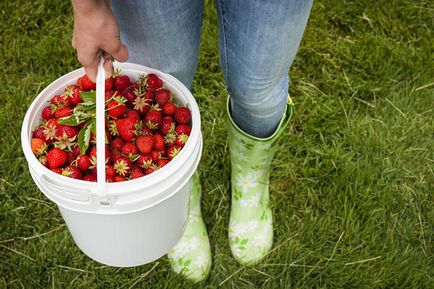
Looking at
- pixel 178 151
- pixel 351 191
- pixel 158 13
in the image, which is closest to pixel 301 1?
pixel 158 13

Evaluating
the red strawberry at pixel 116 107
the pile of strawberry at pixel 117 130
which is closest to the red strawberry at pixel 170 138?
the pile of strawberry at pixel 117 130

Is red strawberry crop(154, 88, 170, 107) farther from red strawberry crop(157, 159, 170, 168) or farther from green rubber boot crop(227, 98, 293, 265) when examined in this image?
green rubber boot crop(227, 98, 293, 265)

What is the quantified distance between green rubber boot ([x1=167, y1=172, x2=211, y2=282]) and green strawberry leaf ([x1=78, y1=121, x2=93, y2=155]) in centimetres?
41

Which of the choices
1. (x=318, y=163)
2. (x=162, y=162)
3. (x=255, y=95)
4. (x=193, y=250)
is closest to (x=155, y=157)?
(x=162, y=162)

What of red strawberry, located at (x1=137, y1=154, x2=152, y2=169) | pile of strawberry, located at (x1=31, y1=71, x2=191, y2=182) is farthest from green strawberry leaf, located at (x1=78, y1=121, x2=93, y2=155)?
red strawberry, located at (x1=137, y1=154, x2=152, y2=169)

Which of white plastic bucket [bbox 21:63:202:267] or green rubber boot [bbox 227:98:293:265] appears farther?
green rubber boot [bbox 227:98:293:265]

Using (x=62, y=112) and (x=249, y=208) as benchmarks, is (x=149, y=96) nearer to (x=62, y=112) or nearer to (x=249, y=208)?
(x=62, y=112)

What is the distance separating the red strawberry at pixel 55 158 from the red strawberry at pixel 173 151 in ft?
0.66

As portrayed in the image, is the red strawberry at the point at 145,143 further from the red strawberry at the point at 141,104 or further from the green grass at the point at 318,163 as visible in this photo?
the green grass at the point at 318,163

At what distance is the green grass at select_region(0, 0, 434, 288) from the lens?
4.79 ft

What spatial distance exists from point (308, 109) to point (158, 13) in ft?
2.85

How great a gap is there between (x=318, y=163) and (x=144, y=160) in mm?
700

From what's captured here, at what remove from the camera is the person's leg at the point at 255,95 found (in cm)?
97

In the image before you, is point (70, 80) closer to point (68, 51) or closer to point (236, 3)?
point (236, 3)
